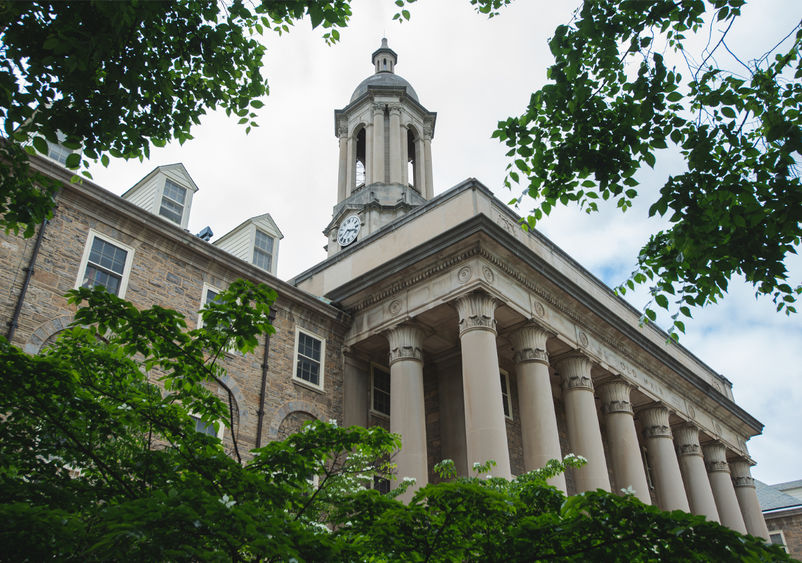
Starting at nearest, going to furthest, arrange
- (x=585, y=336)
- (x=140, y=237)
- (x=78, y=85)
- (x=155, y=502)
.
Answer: (x=155, y=502) → (x=78, y=85) → (x=140, y=237) → (x=585, y=336)

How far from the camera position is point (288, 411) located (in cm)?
2027

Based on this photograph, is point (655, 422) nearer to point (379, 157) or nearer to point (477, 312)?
point (477, 312)

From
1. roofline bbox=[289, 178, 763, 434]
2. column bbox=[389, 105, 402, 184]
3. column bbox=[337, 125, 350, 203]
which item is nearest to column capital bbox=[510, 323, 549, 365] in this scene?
roofline bbox=[289, 178, 763, 434]

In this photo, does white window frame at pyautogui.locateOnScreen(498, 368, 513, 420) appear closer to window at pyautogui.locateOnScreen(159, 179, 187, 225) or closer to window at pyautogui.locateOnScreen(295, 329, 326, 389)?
window at pyautogui.locateOnScreen(295, 329, 326, 389)

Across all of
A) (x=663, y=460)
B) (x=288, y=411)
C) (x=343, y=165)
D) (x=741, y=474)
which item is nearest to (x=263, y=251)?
(x=288, y=411)

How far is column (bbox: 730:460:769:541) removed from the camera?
3372 centimetres

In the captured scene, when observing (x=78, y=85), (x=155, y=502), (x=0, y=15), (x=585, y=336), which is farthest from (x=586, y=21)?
(x=585, y=336)

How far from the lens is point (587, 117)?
996cm

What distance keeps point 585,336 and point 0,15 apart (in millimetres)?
20470

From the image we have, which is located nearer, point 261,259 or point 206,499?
point 206,499

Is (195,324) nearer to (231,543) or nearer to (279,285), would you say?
(279,285)

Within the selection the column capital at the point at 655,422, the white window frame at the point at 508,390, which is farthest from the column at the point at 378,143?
the column capital at the point at 655,422

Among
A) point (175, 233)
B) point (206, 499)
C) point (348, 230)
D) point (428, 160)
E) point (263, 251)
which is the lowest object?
point (206, 499)

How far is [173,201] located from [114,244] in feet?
12.4
